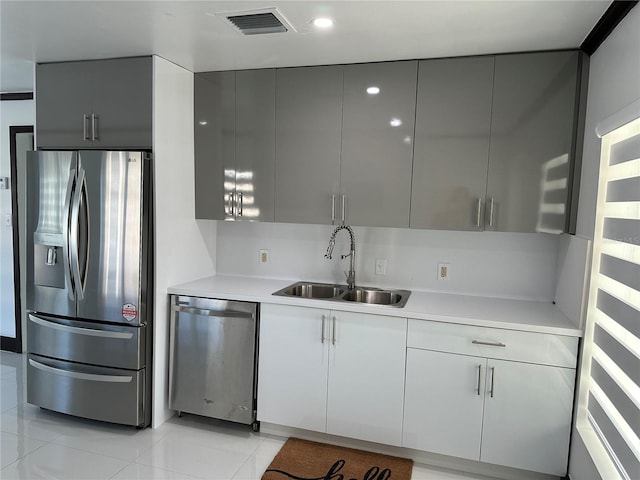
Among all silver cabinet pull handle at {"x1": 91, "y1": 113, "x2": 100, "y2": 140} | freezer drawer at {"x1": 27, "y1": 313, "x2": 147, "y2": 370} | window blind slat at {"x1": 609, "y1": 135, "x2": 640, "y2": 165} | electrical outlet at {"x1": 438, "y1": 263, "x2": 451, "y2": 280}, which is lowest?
freezer drawer at {"x1": 27, "y1": 313, "x2": 147, "y2": 370}

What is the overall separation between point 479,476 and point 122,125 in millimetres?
3052

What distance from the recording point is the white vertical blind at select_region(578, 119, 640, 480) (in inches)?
67.1

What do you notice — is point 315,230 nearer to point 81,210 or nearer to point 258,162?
point 258,162

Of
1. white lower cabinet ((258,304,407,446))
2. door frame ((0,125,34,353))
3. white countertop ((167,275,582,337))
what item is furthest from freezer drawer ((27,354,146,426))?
door frame ((0,125,34,353))

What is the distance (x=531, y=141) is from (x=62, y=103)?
9.91 ft

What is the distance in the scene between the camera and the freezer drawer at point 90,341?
2.83m

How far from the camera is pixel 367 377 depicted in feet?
8.64

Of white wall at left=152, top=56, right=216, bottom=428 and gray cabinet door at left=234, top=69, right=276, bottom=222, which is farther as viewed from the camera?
gray cabinet door at left=234, top=69, right=276, bottom=222

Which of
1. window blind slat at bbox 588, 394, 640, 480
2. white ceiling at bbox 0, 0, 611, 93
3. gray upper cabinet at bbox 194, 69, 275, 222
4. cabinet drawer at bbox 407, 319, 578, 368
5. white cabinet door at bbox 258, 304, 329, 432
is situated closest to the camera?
window blind slat at bbox 588, 394, 640, 480

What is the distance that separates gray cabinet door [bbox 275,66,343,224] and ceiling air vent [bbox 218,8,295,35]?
0.63 metres

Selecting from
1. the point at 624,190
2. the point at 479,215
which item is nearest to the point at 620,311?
the point at 624,190

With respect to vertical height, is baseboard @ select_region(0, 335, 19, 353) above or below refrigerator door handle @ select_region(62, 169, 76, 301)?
below

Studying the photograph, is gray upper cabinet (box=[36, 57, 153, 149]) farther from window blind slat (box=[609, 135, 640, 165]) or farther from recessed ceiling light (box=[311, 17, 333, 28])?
window blind slat (box=[609, 135, 640, 165])

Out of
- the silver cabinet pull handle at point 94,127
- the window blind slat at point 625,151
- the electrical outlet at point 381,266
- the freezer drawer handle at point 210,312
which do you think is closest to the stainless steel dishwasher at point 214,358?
the freezer drawer handle at point 210,312
